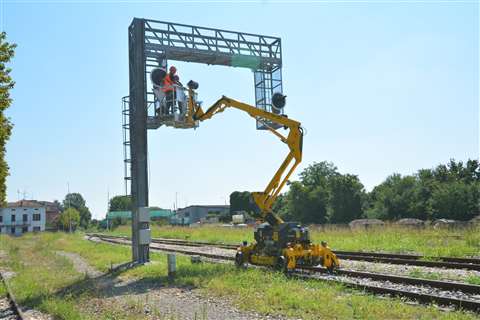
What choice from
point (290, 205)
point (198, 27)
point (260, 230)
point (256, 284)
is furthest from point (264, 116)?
point (290, 205)

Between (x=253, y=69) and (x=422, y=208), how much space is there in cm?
4539

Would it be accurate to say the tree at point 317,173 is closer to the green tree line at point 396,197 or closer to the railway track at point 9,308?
the green tree line at point 396,197

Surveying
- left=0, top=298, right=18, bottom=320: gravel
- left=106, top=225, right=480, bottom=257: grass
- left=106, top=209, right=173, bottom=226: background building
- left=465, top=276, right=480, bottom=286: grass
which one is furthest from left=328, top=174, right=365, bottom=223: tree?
left=0, top=298, right=18, bottom=320: gravel

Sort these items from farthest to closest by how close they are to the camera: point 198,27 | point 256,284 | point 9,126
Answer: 1. point 198,27
2. point 9,126
3. point 256,284

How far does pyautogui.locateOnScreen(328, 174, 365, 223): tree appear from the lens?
6631cm

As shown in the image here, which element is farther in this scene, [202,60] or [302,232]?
[202,60]

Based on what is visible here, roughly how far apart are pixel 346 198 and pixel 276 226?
54067mm

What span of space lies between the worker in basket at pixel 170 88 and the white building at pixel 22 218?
112m

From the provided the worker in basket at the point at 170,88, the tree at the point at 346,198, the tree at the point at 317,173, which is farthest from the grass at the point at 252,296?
the tree at the point at 317,173

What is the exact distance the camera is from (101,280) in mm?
15305

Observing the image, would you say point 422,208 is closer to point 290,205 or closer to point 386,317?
point 290,205

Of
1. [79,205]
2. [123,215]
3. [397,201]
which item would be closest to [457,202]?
[397,201]

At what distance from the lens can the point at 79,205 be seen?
589ft

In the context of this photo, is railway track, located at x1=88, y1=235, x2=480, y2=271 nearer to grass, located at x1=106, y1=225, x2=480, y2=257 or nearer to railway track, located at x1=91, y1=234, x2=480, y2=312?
grass, located at x1=106, y1=225, x2=480, y2=257
